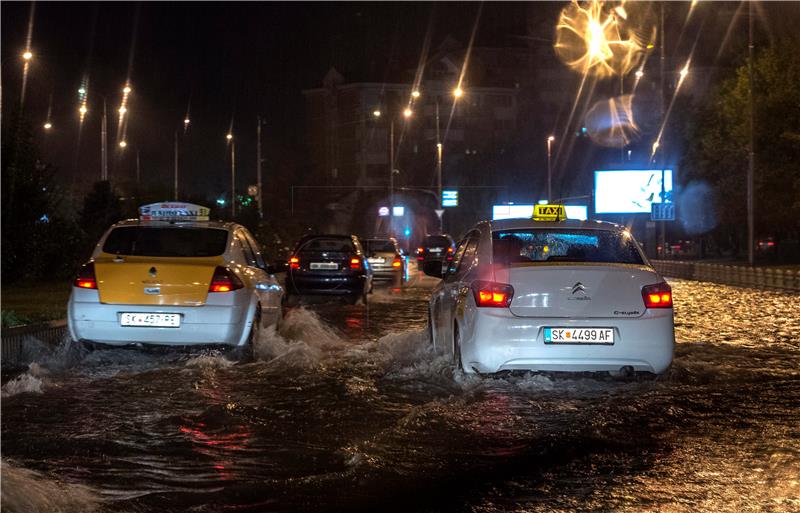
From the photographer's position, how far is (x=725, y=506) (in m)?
5.47

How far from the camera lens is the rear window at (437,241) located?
166 feet

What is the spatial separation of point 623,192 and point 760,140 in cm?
1213

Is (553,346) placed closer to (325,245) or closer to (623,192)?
(325,245)

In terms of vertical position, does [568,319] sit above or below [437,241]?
below

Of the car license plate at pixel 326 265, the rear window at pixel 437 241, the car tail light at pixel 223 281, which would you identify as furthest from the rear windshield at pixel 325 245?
the rear window at pixel 437 241

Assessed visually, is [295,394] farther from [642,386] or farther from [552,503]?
[552,503]

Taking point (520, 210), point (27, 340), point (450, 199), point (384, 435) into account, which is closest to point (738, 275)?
point (27, 340)

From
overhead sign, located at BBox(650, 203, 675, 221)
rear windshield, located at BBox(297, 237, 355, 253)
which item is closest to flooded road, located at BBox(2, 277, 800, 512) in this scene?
rear windshield, located at BBox(297, 237, 355, 253)

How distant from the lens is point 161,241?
12.1 meters

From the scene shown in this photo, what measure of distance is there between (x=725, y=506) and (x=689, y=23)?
8117 cm

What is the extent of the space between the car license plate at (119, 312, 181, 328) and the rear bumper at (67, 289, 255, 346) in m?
0.04

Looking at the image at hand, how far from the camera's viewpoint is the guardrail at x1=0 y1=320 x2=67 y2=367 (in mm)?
11531

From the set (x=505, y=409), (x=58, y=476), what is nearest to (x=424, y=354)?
(x=505, y=409)

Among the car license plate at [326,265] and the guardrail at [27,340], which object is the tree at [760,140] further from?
the guardrail at [27,340]
